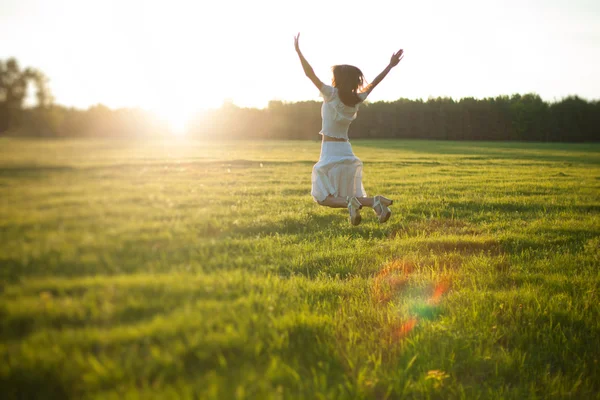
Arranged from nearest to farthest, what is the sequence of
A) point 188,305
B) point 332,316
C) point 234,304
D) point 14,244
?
point 14,244 < point 188,305 < point 234,304 < point 332,316

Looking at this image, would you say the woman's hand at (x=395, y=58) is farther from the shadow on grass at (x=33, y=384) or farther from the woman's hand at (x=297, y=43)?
the shadow on grass at (x=33, y=384)

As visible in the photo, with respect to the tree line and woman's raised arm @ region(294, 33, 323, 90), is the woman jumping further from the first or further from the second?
the tree line

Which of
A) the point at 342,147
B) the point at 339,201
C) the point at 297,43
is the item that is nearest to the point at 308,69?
the point at 297,43

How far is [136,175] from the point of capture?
3055 millimetres

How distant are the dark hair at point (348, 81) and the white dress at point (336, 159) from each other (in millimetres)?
86

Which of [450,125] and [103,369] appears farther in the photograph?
[450,125]

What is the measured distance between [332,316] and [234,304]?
1.96 meters

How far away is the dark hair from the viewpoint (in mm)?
6512

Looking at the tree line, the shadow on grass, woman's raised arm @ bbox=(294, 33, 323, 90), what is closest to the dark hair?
woman's raised arm @ bbox=(294, 33, 323, 90)

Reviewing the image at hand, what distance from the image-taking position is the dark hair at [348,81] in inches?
256

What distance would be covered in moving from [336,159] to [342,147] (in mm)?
213

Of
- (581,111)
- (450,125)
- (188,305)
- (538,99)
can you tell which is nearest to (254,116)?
(450,125)

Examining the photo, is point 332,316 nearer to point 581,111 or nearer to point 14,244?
point 14,244

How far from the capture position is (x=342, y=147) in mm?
7055
